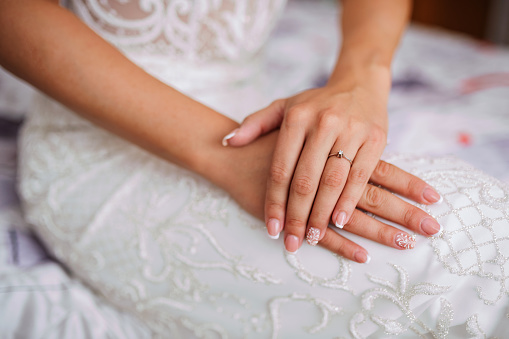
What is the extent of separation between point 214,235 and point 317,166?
7.4 inches

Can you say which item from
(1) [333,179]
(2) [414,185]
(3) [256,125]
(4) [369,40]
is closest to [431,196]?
(2) [414,185]

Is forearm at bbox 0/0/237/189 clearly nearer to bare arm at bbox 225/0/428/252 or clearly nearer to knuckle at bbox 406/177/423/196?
bare arm at bbox 225/0/428/252

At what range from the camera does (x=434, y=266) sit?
53 centimetres

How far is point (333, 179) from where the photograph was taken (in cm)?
56

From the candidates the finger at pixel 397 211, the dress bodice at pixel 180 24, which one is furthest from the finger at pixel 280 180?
the dress bodice at pixel 180 24

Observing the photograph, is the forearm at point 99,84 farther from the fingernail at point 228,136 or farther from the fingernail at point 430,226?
the fingernail at point 430,226

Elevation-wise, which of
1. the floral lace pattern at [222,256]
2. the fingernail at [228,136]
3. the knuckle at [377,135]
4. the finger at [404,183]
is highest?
the knuckle at [377,135]

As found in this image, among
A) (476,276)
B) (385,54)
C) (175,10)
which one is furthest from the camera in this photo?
(385,54)

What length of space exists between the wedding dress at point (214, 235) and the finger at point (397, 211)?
20mm

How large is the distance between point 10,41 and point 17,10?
5 centimetres

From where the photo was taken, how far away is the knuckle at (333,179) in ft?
1.85

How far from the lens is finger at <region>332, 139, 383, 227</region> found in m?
0.56

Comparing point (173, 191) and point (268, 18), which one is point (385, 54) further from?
point (173, 191)

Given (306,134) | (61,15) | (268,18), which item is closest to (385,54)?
(268,18)
